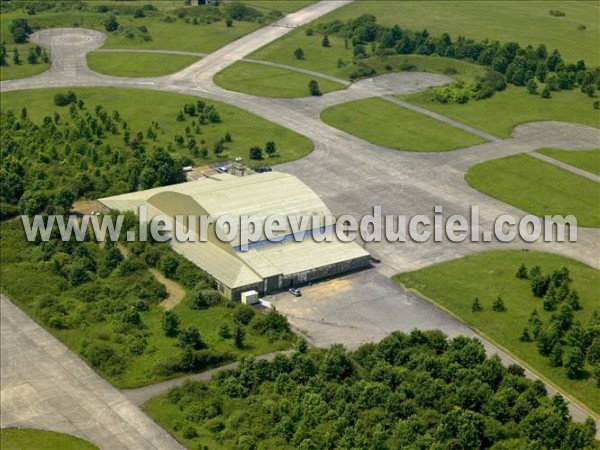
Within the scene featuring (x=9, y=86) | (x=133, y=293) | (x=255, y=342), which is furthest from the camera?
(x=9, y=86)

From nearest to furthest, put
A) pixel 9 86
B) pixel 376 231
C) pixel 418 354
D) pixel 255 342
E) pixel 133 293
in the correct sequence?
pixel 418 354
pixel 255 342
pixel 133 293
pixel 376 231
pixel 9 86

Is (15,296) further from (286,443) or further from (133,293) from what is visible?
(286,443)

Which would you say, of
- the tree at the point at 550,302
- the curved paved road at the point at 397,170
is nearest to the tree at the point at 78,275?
the curved paved road at the point at 397,170

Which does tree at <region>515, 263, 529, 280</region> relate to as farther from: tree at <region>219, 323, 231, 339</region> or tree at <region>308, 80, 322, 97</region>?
tree at <region>308, 80, 322, 97</region>

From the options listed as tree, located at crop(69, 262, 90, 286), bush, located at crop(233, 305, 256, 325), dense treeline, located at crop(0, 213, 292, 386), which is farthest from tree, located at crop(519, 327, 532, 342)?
tree, located at crop(69, 262, 90, 286)

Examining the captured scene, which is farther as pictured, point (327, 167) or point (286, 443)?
point (327, 167)

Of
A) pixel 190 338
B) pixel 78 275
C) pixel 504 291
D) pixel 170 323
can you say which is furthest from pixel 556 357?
pixel 78 275

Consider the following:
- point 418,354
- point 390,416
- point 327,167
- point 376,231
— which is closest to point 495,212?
point 376,231
